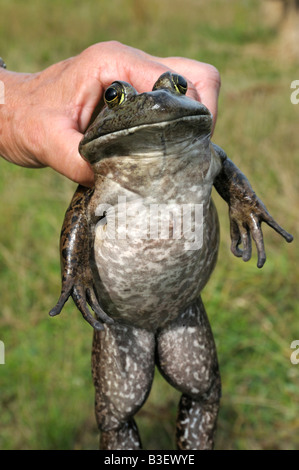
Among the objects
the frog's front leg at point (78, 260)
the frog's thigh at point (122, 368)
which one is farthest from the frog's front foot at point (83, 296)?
the frog's thigh at point (122, 368)

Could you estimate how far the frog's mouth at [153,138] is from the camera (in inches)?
56.7

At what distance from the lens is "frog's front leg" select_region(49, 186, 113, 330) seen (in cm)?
168

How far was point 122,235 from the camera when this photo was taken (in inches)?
66.9

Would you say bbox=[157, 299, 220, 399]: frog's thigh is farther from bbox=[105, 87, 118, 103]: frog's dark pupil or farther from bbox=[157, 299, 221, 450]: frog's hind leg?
bbox=[105, 87, 118, 103]: frog's dark pupil

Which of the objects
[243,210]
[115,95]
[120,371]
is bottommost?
→ [120,371]

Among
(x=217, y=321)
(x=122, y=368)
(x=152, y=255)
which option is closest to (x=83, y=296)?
(x=152, y=255)

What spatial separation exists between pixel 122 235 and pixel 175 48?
10756 mm

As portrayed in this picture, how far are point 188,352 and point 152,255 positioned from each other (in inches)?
18.6

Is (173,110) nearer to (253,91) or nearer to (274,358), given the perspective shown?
(274,358)

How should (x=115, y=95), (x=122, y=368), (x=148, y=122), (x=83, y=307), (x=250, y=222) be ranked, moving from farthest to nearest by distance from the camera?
(x=122, y=368) → (x=250, y=222) → (x=83, y=307) → (x=115, y=95) → (x=148, y=122)

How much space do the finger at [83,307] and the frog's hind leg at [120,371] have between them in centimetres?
33

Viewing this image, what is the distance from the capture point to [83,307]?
65.1 inches

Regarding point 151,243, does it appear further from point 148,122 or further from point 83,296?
point 148,122

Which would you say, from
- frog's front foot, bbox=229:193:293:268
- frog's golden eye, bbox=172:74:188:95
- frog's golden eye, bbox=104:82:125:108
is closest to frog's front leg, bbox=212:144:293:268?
frog's front foot, bbox=229:193:293:268
